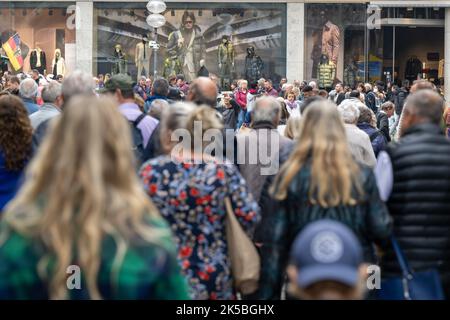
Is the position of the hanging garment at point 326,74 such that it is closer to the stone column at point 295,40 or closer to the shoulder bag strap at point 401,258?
the stone column at point 295,40

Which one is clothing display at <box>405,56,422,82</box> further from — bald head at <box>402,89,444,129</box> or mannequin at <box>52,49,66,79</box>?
bald head at <box>402,89,444,129</box>

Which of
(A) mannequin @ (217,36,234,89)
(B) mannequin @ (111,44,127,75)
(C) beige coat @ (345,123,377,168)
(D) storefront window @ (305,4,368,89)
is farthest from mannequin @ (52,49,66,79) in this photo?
(C) beige coat @ (345,123,377,168)

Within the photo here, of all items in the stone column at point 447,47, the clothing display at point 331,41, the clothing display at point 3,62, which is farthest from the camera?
the stone column at point 447,47

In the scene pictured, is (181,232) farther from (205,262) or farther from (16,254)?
(16,254)

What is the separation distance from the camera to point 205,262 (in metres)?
5.86

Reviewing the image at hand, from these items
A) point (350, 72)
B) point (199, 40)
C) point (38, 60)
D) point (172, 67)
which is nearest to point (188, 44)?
point (199, 40)

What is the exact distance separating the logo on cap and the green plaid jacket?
574mm

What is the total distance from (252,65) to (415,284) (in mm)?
34918

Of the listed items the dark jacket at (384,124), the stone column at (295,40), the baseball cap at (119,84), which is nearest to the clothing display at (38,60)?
the stone column at (295,40)

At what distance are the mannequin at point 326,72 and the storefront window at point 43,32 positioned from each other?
10245mm

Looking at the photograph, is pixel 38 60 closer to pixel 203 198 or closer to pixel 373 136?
pixel 373 136

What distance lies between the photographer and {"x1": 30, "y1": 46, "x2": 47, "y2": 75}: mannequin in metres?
41.3

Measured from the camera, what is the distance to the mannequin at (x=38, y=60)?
1628 inches
